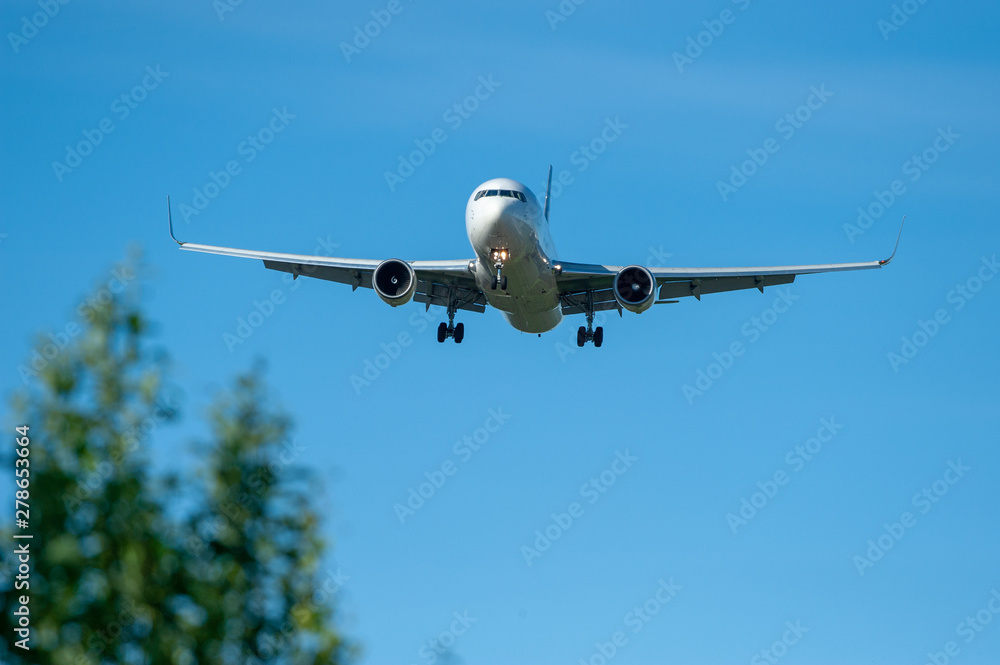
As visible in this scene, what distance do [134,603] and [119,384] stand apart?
2018 millimetres

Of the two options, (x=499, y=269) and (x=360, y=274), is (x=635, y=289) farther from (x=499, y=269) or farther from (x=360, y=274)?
(x=360, y=274)

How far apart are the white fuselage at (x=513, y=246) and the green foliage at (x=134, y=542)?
22.8 m

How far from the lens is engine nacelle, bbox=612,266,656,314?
37.4 metres

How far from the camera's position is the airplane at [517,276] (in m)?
35.2

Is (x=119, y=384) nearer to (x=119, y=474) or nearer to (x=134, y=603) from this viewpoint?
(x=119, y=474)

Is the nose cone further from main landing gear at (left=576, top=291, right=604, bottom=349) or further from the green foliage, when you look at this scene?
the green foliage

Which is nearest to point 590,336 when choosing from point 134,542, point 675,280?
point 675,280

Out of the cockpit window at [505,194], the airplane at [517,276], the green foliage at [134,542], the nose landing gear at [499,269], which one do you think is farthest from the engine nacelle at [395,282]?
the green foliage at [134,542]

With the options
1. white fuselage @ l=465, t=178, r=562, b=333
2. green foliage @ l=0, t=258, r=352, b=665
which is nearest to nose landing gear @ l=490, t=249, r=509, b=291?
white fuselage @ l=465, t=178, r=562, b=333

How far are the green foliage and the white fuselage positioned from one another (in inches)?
899

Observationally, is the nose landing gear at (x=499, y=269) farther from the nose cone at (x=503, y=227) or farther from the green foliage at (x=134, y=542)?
the green foliage at (x=134, y=542)

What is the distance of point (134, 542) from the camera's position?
10.7 meters

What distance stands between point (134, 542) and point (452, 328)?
30.5 meters

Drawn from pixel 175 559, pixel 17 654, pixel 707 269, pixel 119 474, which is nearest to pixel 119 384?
pixel 119 474
